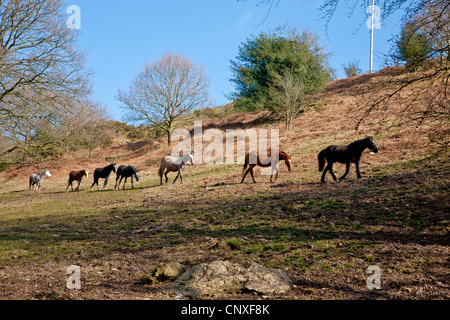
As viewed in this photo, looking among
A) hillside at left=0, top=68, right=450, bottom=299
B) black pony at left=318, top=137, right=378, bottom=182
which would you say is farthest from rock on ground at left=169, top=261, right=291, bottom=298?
black pony at left=318, top=137, right=378, bottom=182

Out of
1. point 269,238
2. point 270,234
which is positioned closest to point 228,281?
point 269,238

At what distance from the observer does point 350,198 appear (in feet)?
34.6

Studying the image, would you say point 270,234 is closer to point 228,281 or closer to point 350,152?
point 228,281

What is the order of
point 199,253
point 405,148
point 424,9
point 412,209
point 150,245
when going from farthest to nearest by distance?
1. point 405,148
2. point 412,209
3. point 150,245
4. point 199,253
5. point 424,9

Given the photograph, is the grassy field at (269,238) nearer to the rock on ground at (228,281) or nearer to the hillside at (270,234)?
the hillside at (270,234)

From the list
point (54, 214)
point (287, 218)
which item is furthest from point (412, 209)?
point (54, 214)

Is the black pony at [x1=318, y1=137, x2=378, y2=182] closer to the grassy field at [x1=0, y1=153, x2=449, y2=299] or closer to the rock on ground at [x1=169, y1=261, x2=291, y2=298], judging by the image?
the grassy field at [x1=0, y1=153, x2=449, y2=299]

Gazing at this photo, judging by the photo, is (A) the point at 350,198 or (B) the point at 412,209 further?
(A) the point at 350,198

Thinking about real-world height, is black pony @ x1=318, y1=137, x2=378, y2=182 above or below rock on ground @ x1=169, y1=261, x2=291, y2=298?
above

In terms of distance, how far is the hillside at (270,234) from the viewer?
546cm

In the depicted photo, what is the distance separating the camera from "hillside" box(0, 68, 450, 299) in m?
5.46

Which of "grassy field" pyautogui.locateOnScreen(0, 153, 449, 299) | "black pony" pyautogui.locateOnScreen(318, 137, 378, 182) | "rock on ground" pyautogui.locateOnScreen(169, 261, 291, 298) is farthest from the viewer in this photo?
"black pony" pyautogui.locateOnScreen(318, 137, 378, 182)
